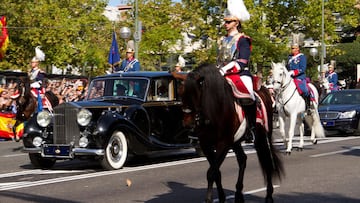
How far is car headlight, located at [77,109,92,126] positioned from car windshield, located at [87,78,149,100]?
4.97 feet

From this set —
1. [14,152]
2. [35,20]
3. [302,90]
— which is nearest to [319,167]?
[302,90]

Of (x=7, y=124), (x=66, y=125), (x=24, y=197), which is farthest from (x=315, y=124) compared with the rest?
(x=24, y=197)

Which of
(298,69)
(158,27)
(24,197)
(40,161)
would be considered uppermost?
(158,27)

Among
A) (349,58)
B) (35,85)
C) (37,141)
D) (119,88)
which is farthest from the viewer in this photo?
(349,58)

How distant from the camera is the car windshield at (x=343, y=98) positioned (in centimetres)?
2493

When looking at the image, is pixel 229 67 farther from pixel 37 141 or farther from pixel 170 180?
pixel 37 141

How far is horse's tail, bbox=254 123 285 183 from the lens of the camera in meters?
10.2

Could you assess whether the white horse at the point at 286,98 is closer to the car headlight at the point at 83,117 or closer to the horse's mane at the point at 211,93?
the car headlight at the point at 83,117

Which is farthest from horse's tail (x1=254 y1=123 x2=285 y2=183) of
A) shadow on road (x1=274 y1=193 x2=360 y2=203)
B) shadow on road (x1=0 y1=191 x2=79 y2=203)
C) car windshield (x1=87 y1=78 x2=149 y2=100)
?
car windshield (x1=87 y1=78 x2=149 y2=100)

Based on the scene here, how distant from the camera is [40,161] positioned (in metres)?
15.0

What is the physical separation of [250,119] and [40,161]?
635 centimetres

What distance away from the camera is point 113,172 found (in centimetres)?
1387

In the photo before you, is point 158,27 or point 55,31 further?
point 158,27

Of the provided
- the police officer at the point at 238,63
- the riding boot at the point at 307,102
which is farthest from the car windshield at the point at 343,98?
the police officer at the point at 238,63
